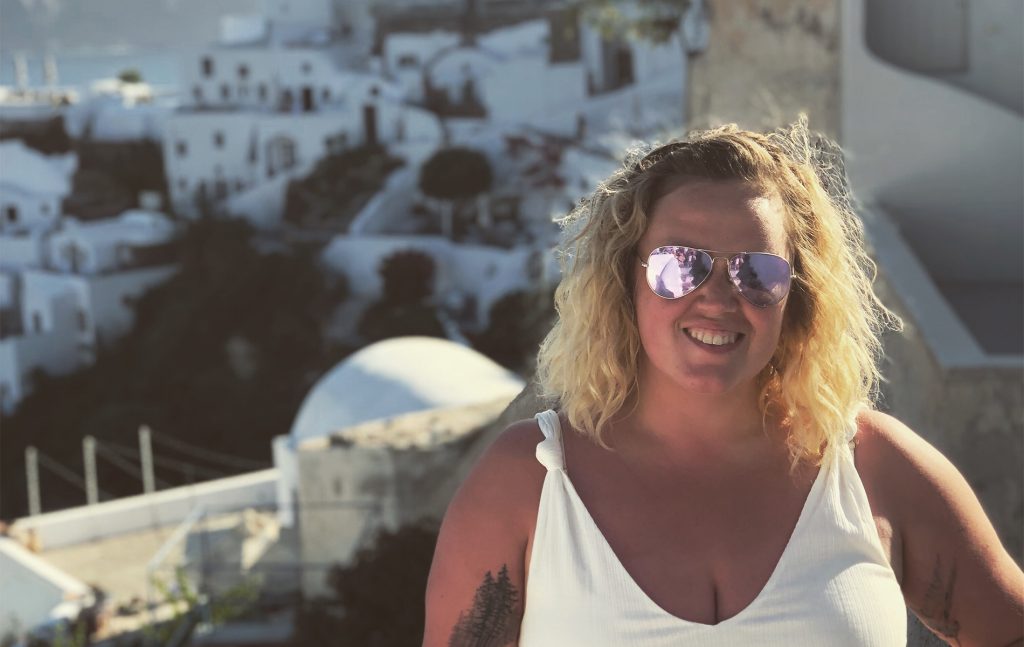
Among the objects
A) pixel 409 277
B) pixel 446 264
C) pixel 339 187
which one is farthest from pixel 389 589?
pixel 339 187

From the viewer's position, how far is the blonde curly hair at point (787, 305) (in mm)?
1455

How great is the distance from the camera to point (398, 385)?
10742mm

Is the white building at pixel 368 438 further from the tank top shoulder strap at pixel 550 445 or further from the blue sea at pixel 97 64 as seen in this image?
the blue sea at pixel 97 64

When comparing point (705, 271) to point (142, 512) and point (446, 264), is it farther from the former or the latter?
point (446, 264)

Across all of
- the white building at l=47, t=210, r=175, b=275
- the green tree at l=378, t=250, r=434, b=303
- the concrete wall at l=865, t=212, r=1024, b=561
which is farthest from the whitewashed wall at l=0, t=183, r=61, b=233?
the concrete wall at l=865, t=212, r=1024, b=561

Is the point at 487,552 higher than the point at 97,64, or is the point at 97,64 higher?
the point at 487,552

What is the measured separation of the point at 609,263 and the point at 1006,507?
3107 millimetres

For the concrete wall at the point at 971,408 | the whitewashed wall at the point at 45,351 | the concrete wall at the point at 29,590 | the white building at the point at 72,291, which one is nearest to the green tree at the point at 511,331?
the white building at the point at 72,291

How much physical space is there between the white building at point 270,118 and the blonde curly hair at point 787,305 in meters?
31.1

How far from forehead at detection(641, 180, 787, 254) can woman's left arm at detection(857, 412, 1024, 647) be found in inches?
10.4

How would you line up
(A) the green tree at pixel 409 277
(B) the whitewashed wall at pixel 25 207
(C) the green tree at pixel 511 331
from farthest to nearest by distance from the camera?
(B) the whitewashed wall at pixel 25 207
(A) the green tree at pixel 409 277
(C) the green tree at pixel 511 331

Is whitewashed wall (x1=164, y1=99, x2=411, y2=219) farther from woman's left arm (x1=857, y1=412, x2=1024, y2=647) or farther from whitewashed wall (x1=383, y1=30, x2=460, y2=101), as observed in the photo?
woman's left arm (x1=857, y1=412, x2=1024, y2=647)

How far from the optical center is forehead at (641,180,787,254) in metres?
1.43

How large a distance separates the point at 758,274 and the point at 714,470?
225 millimetres
